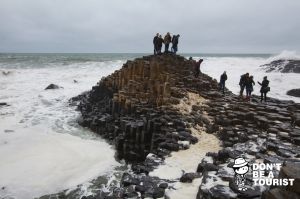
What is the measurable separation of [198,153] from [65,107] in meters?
14.0

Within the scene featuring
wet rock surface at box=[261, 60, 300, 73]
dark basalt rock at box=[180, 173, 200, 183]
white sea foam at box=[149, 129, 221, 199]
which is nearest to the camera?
white sea foam at box=[149, 129, 221, 199]

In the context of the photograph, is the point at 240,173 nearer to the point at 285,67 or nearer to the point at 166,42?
the point at 166,42

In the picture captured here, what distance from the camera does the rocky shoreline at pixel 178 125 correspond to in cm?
893

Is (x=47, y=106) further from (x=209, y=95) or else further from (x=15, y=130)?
(x=209, y=95)

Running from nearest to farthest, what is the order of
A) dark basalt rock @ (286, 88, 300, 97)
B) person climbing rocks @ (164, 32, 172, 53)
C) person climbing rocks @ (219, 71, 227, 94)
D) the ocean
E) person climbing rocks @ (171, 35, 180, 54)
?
the ocean, person climbing rocks @ (219, 71, 227, 94), person climbing rocks @ (164, 32, 172, 53), person climbing rocks @ (171, 35, 180, 54), dark basalt rock @ (286, 88, 300, 97)

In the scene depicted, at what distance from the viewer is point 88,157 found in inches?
527

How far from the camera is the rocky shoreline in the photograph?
351 inches

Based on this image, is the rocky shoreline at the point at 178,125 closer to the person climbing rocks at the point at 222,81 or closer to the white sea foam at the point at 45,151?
the person climbing rocks at the point at 222,81

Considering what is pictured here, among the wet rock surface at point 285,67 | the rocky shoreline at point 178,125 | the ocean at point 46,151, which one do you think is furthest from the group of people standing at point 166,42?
the wet rock surface at point 285,67

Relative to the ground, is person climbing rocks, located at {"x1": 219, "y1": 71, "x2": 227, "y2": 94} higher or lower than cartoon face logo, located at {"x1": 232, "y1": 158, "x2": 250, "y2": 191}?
higher

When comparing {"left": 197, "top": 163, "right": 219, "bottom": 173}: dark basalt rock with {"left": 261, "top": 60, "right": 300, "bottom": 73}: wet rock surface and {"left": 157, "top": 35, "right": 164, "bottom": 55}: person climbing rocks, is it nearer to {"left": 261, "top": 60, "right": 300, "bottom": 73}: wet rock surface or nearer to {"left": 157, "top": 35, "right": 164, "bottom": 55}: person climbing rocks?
{"left": 157, "top": 35, "right": 164, "bottom": 55}: person climbing rocks

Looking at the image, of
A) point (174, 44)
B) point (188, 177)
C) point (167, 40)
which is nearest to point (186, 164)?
point (188, 177)

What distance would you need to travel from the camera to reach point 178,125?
560 inches

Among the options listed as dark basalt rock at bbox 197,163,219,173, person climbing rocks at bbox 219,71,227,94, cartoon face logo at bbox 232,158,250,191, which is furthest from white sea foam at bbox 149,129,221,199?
person climbing rocks at bbox 219,71,227,94
